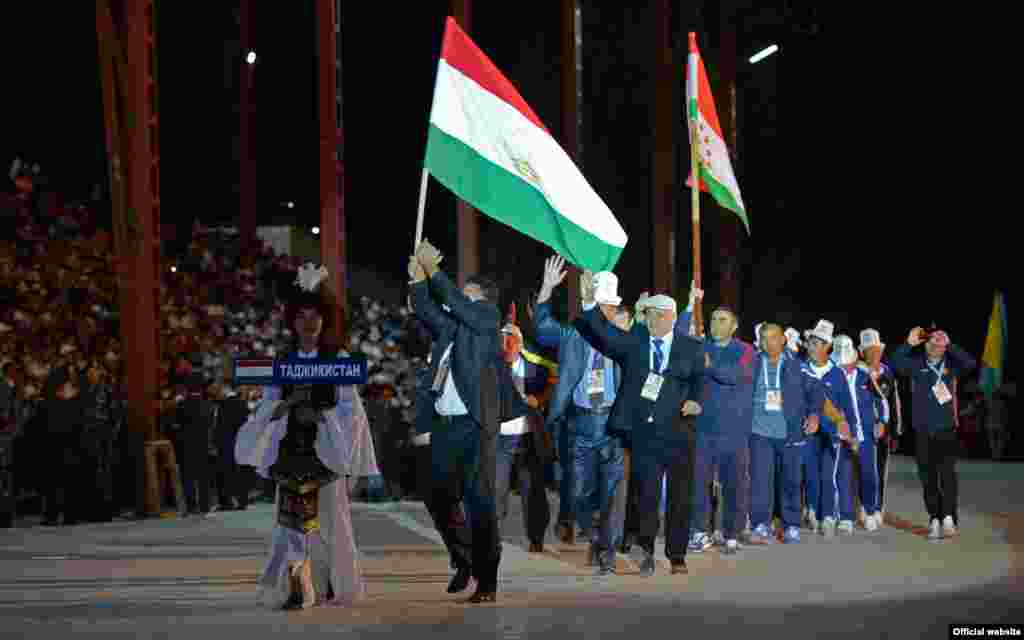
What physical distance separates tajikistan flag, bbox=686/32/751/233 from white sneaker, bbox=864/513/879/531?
140 inches

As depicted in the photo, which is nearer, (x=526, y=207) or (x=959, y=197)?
(x=526, y=207)

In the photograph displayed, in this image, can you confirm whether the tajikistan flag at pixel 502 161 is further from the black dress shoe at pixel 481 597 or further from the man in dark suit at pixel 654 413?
the black dress shoe at pixel 481 597

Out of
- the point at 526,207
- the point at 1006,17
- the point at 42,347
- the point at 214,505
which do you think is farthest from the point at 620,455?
the point at 1006,17

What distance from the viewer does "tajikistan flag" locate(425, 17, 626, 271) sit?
12977 mm

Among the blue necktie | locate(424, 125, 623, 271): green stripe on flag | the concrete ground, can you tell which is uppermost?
locate(424, 125, 623, 271): green stripe on flag

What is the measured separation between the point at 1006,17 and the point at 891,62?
7.66 ft

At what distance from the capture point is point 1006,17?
34.7 metres

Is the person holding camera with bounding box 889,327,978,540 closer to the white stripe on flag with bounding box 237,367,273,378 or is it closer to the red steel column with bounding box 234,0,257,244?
the white stripe on flag with bounding box 237,367,273,378

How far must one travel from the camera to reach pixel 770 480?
17016mm

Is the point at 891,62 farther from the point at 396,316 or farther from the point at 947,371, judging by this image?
the point at 947,371

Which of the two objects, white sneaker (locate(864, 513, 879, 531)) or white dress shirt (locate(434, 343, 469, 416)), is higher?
white dress shirt (locate(434, 343, 469, 416))

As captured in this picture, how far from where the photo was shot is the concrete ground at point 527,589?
10.3m

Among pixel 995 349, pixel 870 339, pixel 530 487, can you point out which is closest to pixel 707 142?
pixel 530 487

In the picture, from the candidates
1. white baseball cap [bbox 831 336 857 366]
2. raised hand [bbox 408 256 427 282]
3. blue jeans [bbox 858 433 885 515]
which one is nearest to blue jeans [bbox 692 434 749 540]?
blue jeans [bbox 858 433 885 515]
